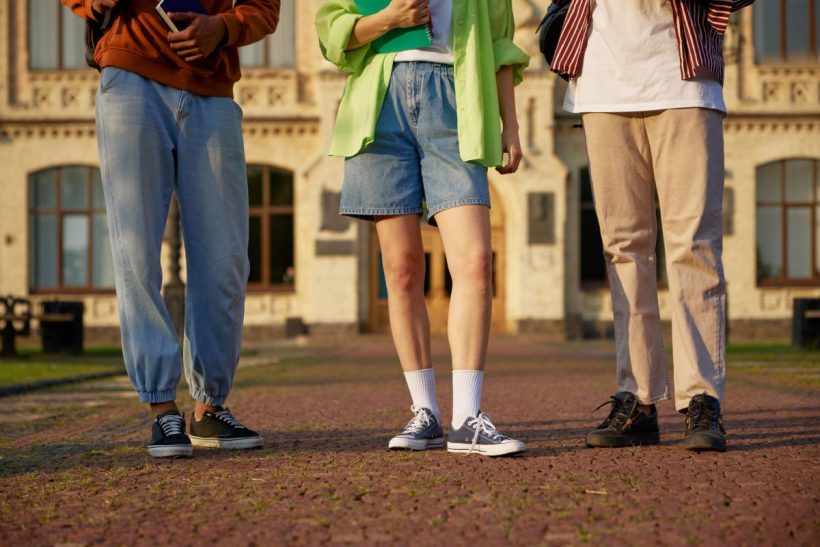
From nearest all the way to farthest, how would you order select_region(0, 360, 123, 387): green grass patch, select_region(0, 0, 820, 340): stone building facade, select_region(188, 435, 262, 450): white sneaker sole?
select_region(188, 435, 262, 450): white sneaker sole, select_region(0, 360, 123, 387): green grass patch, select_region(0, 0, 820, 340): stone building facade

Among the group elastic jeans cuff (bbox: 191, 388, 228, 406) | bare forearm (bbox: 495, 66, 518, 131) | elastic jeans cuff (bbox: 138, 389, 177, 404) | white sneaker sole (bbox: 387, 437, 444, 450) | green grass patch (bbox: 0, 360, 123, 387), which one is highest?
bare forearm (bbox: 495, 66, 518, 131)

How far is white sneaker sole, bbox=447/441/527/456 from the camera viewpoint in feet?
13.4

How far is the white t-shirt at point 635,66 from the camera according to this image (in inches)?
179

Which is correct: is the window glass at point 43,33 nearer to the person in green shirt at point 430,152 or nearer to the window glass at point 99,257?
the window glass at point 99,257

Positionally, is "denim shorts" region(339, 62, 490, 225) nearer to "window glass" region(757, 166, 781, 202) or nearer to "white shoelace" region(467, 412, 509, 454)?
"white shoelace" region(467, 412, 509, 454)

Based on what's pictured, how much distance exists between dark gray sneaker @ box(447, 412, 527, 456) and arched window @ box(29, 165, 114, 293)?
2329 centimetres

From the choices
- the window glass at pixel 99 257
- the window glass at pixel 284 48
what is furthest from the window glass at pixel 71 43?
the window glass at pixel 284 48

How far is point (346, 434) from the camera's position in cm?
521

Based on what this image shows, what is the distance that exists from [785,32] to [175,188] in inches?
963

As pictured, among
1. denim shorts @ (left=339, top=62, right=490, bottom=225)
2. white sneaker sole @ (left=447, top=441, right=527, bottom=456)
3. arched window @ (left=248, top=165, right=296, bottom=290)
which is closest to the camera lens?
white sneaker sole @ (left=447, top=441, right=527, bottom=456)

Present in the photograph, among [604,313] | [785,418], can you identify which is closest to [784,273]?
[604,313]

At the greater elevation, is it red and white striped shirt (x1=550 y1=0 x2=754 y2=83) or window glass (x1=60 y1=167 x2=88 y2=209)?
window glass (x1=60 y1=167 x2=88 y2=209)

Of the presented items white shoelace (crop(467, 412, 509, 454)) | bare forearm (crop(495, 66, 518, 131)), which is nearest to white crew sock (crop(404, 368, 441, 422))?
white shoelace (crop(467, 412, 509, 454))

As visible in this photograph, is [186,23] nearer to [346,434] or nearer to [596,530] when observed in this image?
[346,434]
